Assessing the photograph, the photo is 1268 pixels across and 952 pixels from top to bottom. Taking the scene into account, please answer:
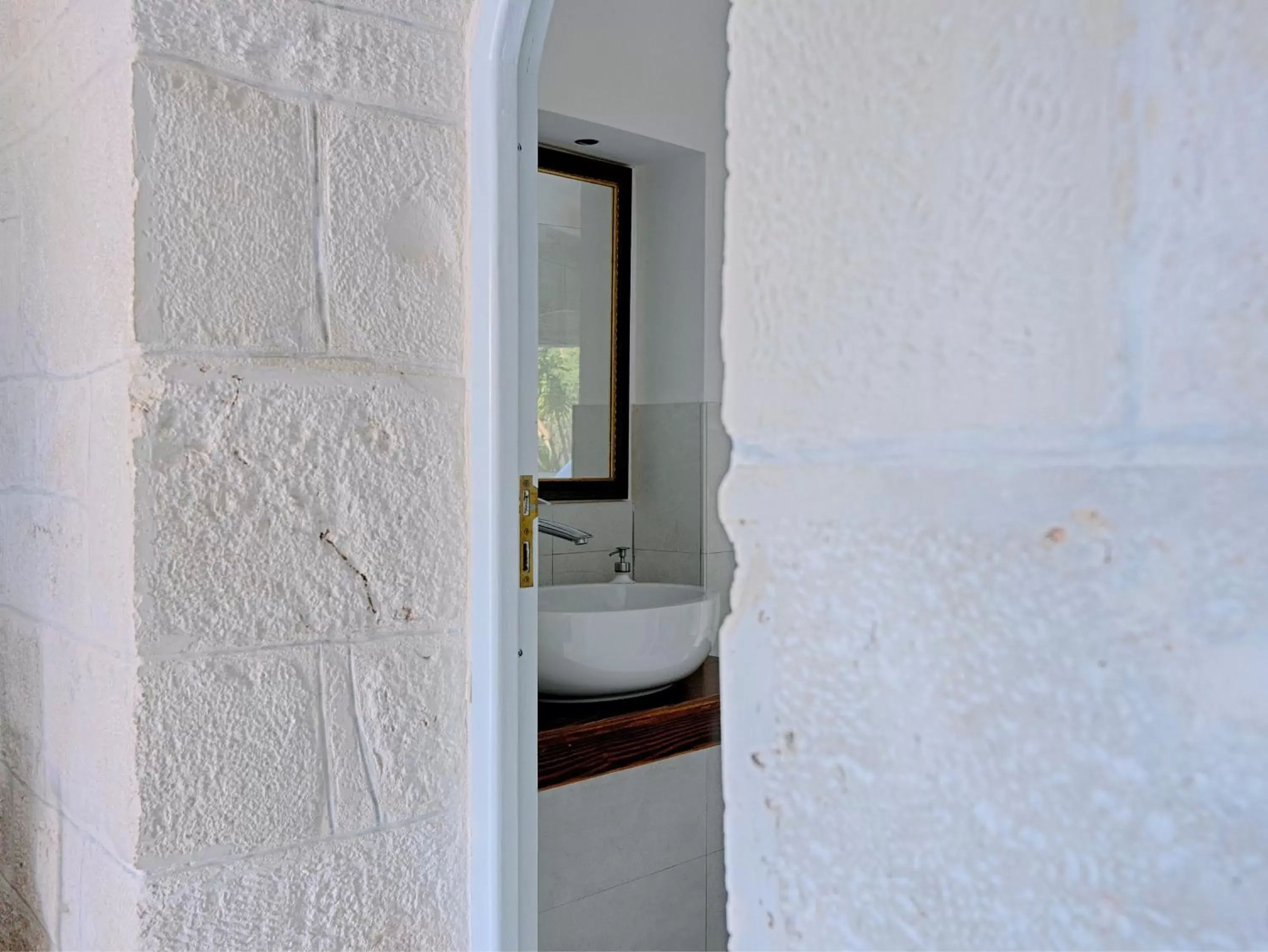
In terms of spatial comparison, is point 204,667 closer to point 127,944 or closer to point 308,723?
point 308,723

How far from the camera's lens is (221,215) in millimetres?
837

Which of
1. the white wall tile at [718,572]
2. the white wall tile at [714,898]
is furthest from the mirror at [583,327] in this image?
the white wall tile at [714,898]

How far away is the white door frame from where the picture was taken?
95 cm

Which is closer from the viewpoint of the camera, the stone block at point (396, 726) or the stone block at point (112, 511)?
the stone block at point (112, 511)

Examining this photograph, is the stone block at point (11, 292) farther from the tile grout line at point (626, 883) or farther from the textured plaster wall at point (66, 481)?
the tile grout line at point (626, 883)

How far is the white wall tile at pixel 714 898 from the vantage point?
1949mm

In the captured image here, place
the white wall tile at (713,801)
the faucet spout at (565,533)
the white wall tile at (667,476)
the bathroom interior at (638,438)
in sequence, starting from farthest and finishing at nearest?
the white wall tile at (667,476)
the faucet spout at (565,533)
the white wall tile at (713,801)
the bathroom interior at (638,438)

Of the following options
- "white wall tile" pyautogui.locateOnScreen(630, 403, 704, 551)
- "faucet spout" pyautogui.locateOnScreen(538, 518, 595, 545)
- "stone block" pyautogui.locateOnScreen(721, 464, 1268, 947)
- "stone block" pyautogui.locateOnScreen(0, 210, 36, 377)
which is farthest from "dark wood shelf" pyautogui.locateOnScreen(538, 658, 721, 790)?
"stone block" pyautogui.locateOnScreen(721, 464, 1268, 947)

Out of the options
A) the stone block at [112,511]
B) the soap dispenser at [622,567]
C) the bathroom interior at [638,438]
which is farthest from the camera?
the soap dispenser at [622,567]

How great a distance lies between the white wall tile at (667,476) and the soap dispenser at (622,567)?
0.08 m

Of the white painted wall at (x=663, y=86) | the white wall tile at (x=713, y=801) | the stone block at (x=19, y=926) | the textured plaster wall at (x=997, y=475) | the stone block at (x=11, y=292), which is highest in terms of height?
the white painted wall at (x=663, y=86)

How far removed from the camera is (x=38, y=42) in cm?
98

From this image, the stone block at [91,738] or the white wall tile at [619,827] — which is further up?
the stone block at [91,738]

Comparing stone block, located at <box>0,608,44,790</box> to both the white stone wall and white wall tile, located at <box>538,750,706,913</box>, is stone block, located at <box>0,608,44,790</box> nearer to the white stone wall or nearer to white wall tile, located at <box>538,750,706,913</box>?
the white stone wall
